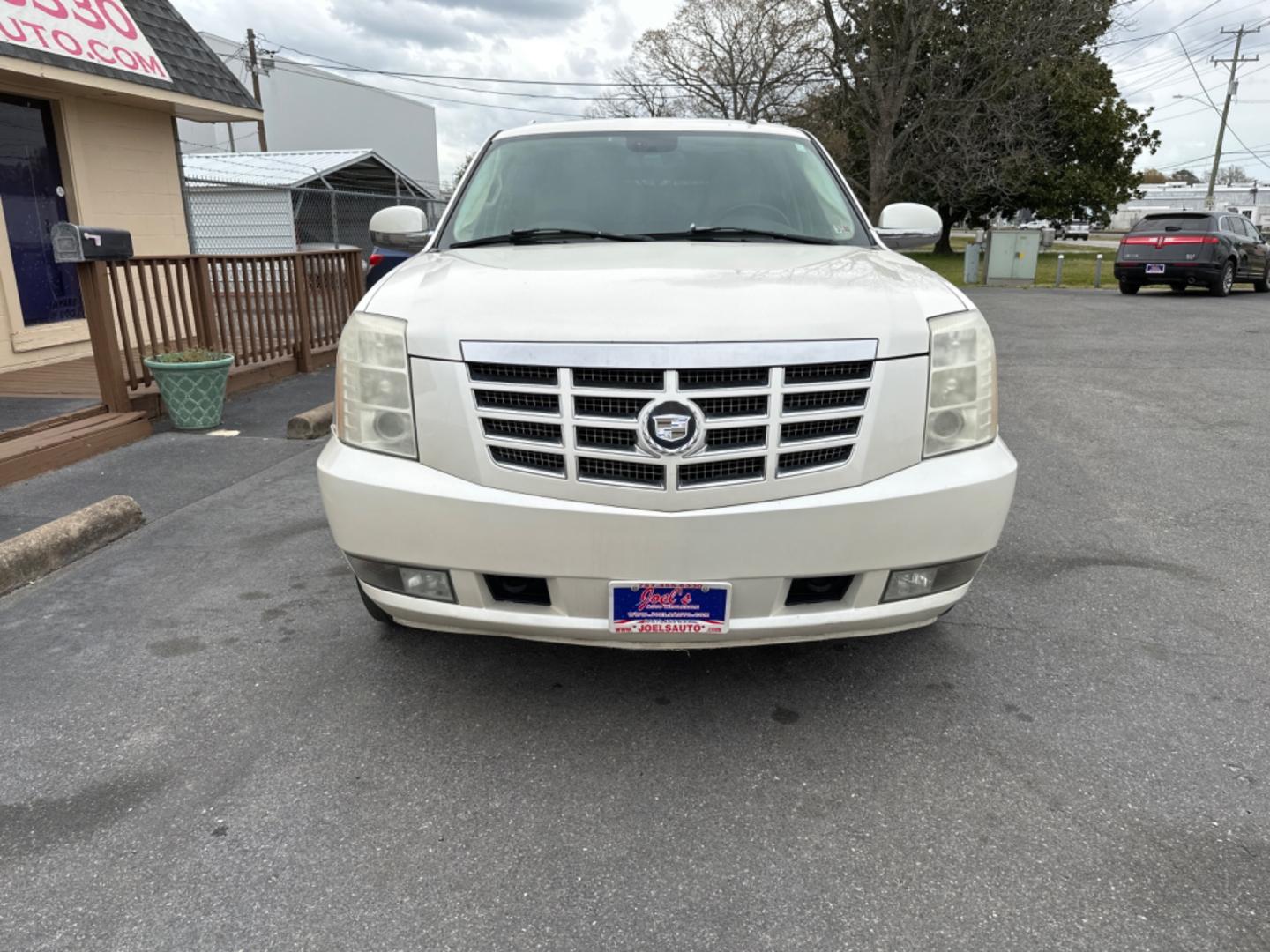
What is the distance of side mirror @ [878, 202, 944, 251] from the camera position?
4.09 metres

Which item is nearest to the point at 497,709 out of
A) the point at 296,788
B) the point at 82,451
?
the point at 296,788

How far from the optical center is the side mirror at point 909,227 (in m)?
4.09

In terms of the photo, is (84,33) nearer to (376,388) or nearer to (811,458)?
(376,388)

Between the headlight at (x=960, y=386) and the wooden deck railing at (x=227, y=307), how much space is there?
17.6ft

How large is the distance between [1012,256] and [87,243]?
20583mm

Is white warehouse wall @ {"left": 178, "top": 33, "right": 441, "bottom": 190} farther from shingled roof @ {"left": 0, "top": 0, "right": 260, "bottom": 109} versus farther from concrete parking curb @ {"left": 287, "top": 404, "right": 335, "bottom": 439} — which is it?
concrete parking curb @ {"left": 287, "top": 404, "right": 335, "bottom": 439}

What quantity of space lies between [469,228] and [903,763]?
8.60ft

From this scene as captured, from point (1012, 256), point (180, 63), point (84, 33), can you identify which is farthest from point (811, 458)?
point (1012, 256)

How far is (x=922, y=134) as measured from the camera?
24984mm

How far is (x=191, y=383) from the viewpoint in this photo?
6168 millimetres

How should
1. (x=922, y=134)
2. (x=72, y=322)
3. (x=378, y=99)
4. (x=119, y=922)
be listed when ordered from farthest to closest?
(x=378, y=99) < (x=922, y=134) < (x=72, y=322) < (x=119, y=922)

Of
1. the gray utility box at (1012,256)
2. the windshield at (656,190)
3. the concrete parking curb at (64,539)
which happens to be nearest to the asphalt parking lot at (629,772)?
the concrete parking curb at (64,539)

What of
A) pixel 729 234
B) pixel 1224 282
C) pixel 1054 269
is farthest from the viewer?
pixel 1054 269

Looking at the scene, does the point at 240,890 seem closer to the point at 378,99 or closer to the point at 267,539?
the point at 267,539
